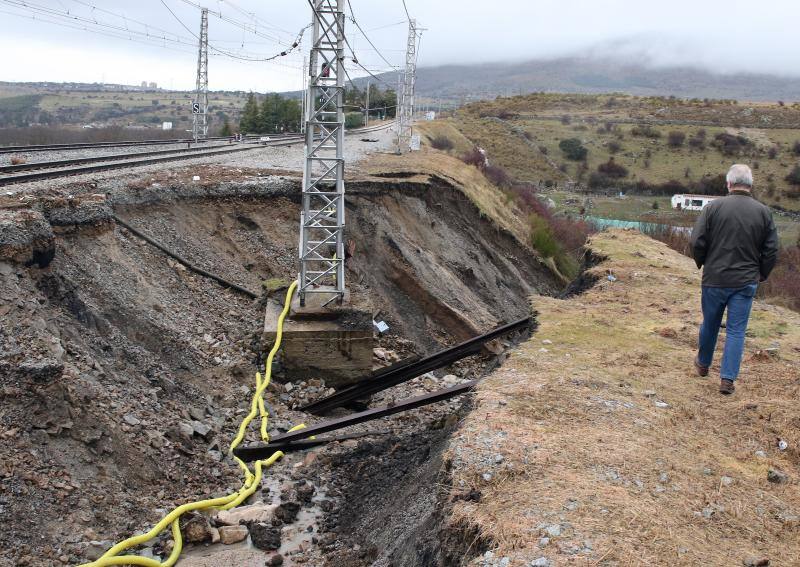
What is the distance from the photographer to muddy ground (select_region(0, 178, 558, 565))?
6383 millimetres

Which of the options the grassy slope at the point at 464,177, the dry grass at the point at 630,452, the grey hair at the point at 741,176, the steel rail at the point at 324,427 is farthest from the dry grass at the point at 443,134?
the grey hair at the point at 741,176

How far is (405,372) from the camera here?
1058 centimetres

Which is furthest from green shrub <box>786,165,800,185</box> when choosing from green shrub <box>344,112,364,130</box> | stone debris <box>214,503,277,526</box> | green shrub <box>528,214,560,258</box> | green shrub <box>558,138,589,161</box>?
stone debris <box>214,503,277,526</box>

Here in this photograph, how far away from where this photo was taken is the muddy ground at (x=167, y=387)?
251 inches

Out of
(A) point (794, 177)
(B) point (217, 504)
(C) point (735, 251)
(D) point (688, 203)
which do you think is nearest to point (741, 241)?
(C) point (735, 251)

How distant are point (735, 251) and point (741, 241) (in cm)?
10

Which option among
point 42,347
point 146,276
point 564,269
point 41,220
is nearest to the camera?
point 42,347

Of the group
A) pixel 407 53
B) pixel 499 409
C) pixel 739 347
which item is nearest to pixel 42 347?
pixel 499 409

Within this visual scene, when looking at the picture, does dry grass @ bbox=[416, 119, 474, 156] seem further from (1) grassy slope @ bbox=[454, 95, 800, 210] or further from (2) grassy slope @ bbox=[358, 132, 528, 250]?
(2) grassy slope @ bbox=[358, 132, 528, 250]

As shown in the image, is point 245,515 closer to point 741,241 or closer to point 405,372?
point 405,372

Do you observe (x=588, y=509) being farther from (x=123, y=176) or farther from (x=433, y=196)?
(x=433, y=196)

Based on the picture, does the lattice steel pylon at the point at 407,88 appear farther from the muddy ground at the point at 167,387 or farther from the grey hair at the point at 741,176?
the grey hair at the point at 741,176

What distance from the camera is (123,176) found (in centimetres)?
1450

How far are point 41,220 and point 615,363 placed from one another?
7379 millimetres
